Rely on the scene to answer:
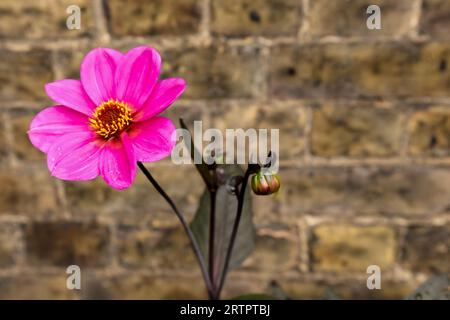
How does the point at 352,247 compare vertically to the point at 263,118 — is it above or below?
below

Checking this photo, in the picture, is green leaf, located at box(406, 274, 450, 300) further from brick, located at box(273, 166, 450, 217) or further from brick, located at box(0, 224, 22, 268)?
brick, located at box(0, 224, 22, 268)

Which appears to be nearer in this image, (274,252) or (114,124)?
(114,124)

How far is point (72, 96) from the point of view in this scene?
0.52 metres

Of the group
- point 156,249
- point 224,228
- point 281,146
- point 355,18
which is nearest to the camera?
point 224,228

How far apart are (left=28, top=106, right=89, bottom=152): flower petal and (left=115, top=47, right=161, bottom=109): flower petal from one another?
53mm

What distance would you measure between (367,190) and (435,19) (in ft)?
1.32

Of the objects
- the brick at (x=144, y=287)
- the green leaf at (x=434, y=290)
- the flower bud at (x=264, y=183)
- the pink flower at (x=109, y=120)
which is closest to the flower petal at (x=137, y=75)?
the pink flower at (x=109, y=120)

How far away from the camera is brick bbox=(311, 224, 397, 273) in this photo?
118 cm

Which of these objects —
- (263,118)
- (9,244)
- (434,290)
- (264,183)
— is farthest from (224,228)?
(9,244)

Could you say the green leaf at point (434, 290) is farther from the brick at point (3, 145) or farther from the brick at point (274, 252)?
the brick at point (3, 145)

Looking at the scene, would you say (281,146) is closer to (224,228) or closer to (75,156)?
(224,228)

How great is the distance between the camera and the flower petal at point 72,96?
0.51 metres

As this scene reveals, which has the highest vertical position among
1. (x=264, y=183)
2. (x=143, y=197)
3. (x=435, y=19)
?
(x=435, y=19)
